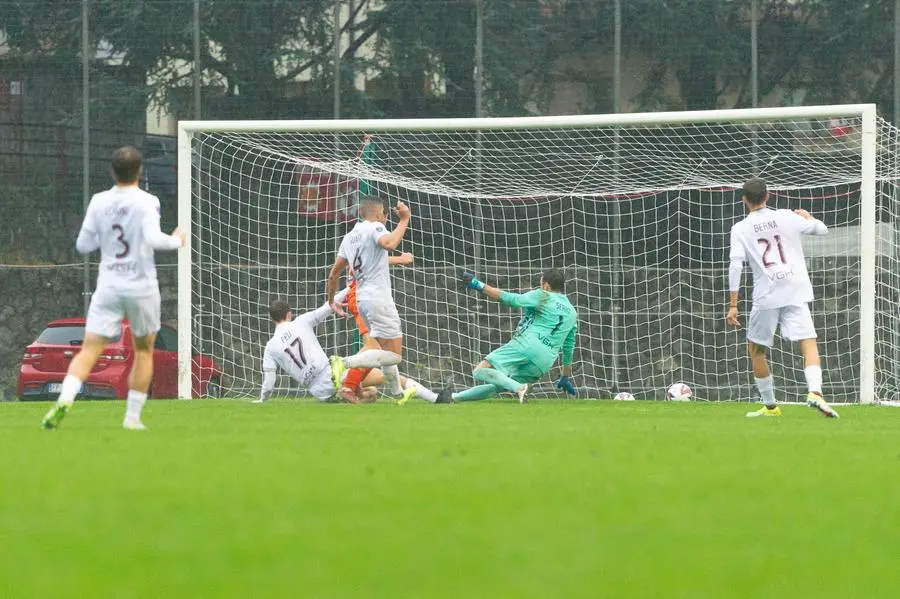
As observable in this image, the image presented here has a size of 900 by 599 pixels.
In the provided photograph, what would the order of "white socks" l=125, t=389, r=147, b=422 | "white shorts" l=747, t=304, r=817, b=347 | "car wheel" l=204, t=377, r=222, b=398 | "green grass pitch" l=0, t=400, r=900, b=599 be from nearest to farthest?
"green grass pitch" l=0, t=400, r=900, b=599 → "white socks" l=125, t=389, r=147, b=422 → "white shorts" l=747, t=304, r=817, b=347 → "car wheel" l=204, t=377, r=222, b=398

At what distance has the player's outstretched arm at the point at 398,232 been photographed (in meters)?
12.7

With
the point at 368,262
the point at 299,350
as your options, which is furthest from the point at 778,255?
the point at 299,350

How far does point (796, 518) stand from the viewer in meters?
5.19

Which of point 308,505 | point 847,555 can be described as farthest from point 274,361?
point 847,555

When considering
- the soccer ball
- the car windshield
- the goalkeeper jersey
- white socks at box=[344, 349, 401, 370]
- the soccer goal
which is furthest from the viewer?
the car windshield

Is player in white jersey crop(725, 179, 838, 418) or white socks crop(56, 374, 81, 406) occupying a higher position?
player in white jersey crop(725, 179, 838, 418)

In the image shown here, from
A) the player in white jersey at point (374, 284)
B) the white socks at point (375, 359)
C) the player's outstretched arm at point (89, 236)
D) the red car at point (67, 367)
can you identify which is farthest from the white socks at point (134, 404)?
the red car at point (67, 367)

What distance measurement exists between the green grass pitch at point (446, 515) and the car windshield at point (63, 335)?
10.2 metres

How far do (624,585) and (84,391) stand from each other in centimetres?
1569

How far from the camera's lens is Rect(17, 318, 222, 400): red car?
1858cm

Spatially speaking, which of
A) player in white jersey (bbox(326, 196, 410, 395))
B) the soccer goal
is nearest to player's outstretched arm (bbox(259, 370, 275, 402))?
player in white jersey (bbox(326, 196, 410, 395))

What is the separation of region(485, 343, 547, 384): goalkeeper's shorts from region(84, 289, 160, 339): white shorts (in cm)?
591

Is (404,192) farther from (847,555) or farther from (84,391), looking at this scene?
(847,555)

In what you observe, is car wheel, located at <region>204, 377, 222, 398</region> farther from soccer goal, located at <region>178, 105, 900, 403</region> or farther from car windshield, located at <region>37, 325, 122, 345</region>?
car windshield, located at <region>37, 325, 122, 345</region>
